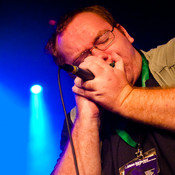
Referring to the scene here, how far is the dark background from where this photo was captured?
3.23 meters

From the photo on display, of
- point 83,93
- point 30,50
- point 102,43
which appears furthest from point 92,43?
point 30,50

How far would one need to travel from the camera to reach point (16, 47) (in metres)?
3.40

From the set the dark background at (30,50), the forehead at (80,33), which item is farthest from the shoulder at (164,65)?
the dark background at (30,50)

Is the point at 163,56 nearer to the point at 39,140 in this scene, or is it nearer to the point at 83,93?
the point at 83,93

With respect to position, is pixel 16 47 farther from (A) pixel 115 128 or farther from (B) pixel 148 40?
(A) pixel 115 128

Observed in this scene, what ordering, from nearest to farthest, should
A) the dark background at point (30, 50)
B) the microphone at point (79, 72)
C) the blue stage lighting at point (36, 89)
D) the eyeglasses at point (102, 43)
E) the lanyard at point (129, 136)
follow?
the microphone at point (79, 72) → the lanyard at point (129, 136) → the eyeglasses at point (102, 43) → the dark background at point (30, 50) → the blue stage lighting at point (36, 89)

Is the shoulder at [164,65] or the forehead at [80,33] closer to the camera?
the shoulder at [164,65]

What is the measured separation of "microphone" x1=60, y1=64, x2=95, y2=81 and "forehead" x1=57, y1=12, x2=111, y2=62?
1.74 ft

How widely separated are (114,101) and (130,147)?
0.43 metres

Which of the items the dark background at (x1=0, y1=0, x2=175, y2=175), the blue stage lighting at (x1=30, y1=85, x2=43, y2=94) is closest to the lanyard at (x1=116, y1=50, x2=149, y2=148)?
the dark background at (x1=0, y1=0, x2=175, y2=175)

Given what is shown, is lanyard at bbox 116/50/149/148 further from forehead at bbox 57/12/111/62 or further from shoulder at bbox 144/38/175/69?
forehead at bbox 57/12/111/62

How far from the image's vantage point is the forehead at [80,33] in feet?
4.30

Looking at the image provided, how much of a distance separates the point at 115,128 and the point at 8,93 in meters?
2.97

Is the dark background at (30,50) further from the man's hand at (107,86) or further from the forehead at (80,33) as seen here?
the man's hand at (107,86)
